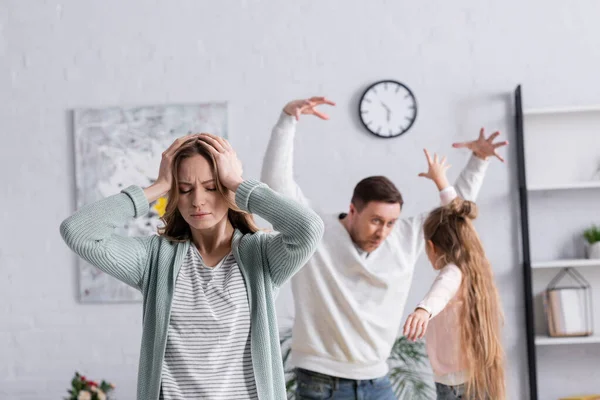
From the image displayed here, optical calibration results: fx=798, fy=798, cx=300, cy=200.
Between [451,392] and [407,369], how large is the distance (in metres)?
1.26

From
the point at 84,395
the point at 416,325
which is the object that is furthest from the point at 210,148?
the point at 84,395

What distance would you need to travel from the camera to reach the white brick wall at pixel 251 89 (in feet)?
12.4

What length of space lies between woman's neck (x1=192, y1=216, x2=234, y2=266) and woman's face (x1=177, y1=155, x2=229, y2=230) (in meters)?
0.05

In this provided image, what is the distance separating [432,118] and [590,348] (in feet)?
4.29

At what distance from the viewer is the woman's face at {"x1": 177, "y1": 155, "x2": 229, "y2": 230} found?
1.60 metres

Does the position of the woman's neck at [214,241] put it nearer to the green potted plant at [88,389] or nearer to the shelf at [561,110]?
the green potted plant at [88,389]

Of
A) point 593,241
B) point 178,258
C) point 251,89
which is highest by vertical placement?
point 251,89

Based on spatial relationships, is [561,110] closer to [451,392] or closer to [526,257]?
[526,257]

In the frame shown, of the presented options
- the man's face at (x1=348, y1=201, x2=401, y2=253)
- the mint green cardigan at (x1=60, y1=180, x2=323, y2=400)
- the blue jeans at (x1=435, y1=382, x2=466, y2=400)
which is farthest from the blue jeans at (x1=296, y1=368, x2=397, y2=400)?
the mint green cardigan at (x1=60, y1=180, x2=323, y2=400)

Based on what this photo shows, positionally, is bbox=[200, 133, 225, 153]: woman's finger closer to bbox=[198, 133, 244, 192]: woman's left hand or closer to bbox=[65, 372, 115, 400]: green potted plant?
bbox=[198, 133, 244, 192]: woman's left hand

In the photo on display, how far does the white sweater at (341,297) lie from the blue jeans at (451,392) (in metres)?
0.25

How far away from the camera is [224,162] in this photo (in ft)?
5.34

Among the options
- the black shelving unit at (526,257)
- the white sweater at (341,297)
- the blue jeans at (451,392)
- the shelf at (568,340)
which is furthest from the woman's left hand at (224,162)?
the shelf at (568,340)

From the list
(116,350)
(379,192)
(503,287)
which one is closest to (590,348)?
(503,287)
